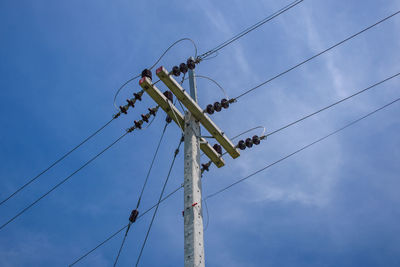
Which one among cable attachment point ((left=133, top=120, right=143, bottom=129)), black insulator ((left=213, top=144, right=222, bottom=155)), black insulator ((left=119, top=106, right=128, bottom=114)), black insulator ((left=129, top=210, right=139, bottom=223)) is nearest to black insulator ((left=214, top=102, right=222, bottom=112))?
black insulator ((left=213, top=144, right=222, bottom=155))

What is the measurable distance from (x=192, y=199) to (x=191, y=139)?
1.50 meters

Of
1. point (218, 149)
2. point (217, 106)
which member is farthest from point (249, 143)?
point (217, 106)

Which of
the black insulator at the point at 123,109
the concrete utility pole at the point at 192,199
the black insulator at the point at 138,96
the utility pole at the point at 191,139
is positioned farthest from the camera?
the black insulator at the point at 123,109

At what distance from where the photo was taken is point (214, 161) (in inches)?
359

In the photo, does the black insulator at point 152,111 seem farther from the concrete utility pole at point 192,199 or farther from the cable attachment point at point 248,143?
the cable attachment point at point 248,143

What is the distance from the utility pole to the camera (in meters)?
6.91

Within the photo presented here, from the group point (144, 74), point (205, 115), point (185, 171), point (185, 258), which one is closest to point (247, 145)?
point (205, 115)

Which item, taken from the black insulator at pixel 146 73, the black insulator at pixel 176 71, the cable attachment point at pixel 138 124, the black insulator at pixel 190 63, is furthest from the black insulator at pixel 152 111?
the black insulator at pixel 190 63

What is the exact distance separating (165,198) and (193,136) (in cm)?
212

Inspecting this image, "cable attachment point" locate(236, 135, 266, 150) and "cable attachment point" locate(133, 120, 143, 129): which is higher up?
"cable attachment point" locate(133, 120, 143, 129)

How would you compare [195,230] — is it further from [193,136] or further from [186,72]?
[186,72]

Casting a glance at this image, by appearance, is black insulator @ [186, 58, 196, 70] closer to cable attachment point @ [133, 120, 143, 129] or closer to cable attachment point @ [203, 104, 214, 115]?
cable attachment point @ [203, 104, 214, 115]

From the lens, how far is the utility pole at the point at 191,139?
6.91 meters

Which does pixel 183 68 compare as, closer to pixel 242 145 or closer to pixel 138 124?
pixel 138 124
